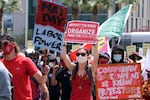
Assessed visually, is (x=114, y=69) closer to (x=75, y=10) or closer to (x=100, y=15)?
(x=75, y=10)

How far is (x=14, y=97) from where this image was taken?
20.9ft

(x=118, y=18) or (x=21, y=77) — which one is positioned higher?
(x=118, y=18)

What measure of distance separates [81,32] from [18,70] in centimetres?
327

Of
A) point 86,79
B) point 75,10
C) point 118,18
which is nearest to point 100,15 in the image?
point 75,10

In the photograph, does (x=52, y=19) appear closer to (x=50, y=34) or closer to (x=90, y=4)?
(x=50, y=34)

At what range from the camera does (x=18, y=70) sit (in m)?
6.40

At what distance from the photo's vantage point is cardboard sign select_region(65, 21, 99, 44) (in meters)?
9.08

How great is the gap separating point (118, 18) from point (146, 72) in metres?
2.31

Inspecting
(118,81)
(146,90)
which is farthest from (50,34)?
(146,90)

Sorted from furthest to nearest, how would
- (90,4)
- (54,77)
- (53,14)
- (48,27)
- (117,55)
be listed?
1. (90,4)
2. (54,77)
3. (117,55)
4. (53,14)
5. (48,27)

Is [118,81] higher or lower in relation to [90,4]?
lower

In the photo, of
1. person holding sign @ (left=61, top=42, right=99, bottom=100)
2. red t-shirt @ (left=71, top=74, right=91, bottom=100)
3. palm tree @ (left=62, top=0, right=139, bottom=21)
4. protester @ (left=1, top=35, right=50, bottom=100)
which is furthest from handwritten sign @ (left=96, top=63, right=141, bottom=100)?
palm tree @ (left=62, top=0, right=139, bottom=21)

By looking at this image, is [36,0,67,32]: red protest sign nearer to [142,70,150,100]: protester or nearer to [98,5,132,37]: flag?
[142,70,150,100]: protester

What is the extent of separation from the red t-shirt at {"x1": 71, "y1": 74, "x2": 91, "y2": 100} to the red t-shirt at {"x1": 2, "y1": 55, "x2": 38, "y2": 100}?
1.07m
